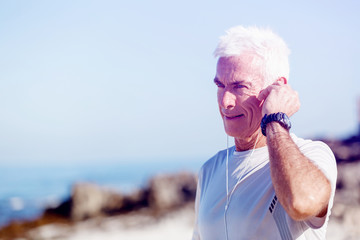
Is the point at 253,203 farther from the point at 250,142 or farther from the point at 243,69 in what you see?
the point at 243,69

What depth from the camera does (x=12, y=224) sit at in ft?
37.1

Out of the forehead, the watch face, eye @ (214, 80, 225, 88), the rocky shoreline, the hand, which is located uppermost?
the forehead

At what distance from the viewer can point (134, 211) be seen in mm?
11320

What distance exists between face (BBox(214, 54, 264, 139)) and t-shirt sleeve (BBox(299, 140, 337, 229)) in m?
0.32

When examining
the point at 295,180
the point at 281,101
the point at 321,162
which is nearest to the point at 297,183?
the point at 295,180

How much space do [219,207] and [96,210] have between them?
32.1 ft

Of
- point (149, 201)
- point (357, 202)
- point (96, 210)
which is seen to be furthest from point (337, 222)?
point (96, 210)

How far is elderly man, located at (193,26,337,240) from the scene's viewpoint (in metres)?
1.64

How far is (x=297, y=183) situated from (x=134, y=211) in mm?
10061

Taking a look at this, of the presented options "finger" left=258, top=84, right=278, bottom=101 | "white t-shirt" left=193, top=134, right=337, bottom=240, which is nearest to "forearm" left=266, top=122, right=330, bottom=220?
"white t-shirt" left=193, top=134, right=337, bottom=240

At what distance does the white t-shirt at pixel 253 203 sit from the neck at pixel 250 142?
0.04 m

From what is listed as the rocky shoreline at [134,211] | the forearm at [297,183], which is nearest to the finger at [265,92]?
the forearm at [297,183]

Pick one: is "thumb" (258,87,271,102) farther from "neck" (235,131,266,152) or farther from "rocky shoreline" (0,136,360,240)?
"rocky shoreline" (0,136,360,240)

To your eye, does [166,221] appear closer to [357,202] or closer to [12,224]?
[357,202]
